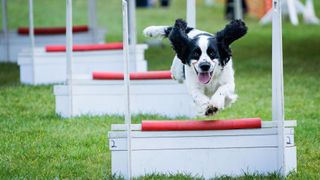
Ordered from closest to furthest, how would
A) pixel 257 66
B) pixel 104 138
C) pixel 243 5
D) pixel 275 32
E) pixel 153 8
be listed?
pixel 275 32
pixel 104 138
pixel 257 66
pixel 243 5
pixel 153 8

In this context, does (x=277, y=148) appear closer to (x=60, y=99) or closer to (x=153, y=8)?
(x=60, y=99)

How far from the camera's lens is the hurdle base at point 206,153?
221 inches

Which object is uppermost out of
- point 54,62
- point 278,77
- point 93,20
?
point 93,20

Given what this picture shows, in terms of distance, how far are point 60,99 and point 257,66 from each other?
214 inches

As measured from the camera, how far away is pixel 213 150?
5684 millimetres

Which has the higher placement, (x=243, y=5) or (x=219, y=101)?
(x=243, y=5)

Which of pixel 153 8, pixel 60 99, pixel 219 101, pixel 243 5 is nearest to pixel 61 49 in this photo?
pixel 60 99

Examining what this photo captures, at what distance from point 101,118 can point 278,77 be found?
302 cm

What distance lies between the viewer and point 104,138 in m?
7.11

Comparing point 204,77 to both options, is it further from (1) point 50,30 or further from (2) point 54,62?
(1) point 50,30

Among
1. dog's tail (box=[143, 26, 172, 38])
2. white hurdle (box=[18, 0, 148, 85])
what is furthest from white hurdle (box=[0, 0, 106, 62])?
dog's tail (box=[143, 26, 172, 38])

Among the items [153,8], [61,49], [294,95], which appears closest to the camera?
[294,95]

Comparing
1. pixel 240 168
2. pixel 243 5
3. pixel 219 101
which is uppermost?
pixel 243 5

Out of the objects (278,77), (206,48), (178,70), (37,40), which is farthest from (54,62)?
(278,77)
